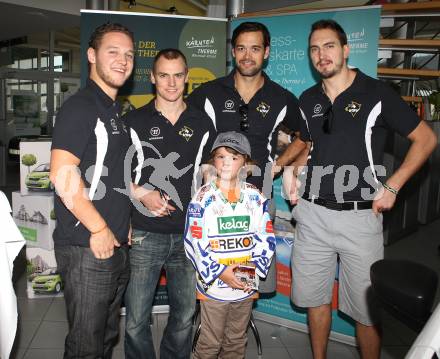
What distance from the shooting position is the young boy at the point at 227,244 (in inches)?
82.6

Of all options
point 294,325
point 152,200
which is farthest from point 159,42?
point 294,325

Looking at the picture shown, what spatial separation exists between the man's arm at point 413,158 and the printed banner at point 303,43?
74 centimetres

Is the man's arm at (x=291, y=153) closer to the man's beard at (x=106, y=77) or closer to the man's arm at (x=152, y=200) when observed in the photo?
the man's arm at (x=152, y=200)

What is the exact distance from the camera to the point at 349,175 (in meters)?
2.27

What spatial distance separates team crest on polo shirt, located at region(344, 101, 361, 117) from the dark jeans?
1343 millimetres

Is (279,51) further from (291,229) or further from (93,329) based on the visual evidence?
(93,329)

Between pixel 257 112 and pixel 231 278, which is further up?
pixel 257 112

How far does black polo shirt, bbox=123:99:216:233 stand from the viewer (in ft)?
7.18

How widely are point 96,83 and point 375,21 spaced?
1801 mm

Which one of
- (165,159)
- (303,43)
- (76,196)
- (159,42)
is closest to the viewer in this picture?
(76,196)

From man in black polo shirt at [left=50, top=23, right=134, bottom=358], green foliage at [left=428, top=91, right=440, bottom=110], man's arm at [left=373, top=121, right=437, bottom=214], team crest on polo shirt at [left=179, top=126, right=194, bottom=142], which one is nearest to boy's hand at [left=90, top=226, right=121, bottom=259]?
man in black polo shirt at [left=50, top=23, right=134, bottom=358]

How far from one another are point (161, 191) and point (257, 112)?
73cm

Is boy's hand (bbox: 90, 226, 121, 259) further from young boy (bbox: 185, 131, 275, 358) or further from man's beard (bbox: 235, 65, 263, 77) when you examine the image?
man's beard (bbox: 235, 65, 263, 77)

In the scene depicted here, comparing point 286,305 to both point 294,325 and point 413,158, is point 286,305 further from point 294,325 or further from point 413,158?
point 413,158
